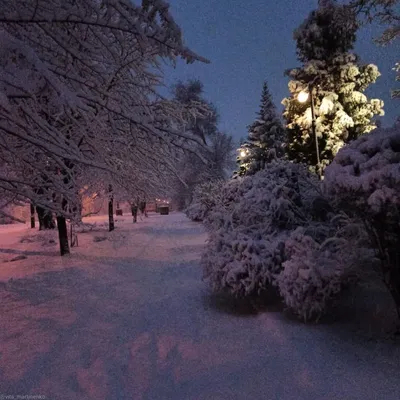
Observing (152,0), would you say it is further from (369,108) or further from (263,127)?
(263,127)

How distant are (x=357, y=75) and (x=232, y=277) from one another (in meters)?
13.9

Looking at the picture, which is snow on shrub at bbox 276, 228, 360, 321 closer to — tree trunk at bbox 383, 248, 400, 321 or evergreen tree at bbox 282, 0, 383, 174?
tree trunk at bbox 383, 248, 400, 321

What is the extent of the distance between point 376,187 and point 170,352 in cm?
275

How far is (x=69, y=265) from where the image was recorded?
9766 mm

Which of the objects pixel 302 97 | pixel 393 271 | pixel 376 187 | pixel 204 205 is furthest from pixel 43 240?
pixel 376 187

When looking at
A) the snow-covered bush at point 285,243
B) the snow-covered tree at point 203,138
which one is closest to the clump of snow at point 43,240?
the snow-covered bush at point 285,243

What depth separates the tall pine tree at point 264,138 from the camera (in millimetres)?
23656

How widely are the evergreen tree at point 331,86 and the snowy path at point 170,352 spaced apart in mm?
11124

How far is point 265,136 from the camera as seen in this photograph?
78.1 feet

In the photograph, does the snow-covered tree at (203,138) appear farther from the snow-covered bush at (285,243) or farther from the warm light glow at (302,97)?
the snow-covered bush at (285,243)

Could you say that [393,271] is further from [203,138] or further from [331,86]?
[203,138]

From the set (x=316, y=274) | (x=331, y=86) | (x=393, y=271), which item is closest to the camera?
(x=393, y=271)

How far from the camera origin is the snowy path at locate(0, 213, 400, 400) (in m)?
3.24

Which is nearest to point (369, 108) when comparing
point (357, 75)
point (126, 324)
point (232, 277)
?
point (357, 75)
